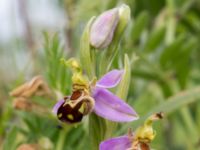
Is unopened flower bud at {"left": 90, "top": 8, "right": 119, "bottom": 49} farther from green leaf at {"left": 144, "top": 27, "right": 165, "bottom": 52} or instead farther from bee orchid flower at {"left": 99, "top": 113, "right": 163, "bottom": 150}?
green leaf at {"left": 144, "top": 27, "right": 165, "bottom": 52}

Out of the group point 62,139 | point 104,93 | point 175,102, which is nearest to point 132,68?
point 175,102

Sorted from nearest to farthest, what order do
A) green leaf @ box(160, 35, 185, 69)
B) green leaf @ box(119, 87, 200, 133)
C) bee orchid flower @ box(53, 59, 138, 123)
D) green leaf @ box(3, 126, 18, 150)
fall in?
bee orchid flower @ box(53, 59, 138, 123) → green leaf @ box(3, 126, 18, 150) → green leaf @ box(119, 87, 200, 133) → green leaf @ box(160, 35, 185, 69)

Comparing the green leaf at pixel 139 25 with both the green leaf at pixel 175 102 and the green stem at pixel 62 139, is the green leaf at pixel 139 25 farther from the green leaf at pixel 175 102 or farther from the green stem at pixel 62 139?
the green stem at pixel 62 139

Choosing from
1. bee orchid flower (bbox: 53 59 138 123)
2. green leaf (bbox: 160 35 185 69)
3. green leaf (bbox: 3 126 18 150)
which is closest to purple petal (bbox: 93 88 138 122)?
bee orchid flower (bbox: 53 59 138 123)

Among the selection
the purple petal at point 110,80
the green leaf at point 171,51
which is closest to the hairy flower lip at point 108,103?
the purple petal at point 110,80

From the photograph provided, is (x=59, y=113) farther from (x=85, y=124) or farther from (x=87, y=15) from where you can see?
(x=87, y=15)

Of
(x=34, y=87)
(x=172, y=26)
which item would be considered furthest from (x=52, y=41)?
(x=172, y=26)

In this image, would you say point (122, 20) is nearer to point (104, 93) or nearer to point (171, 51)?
point (104, 93)
